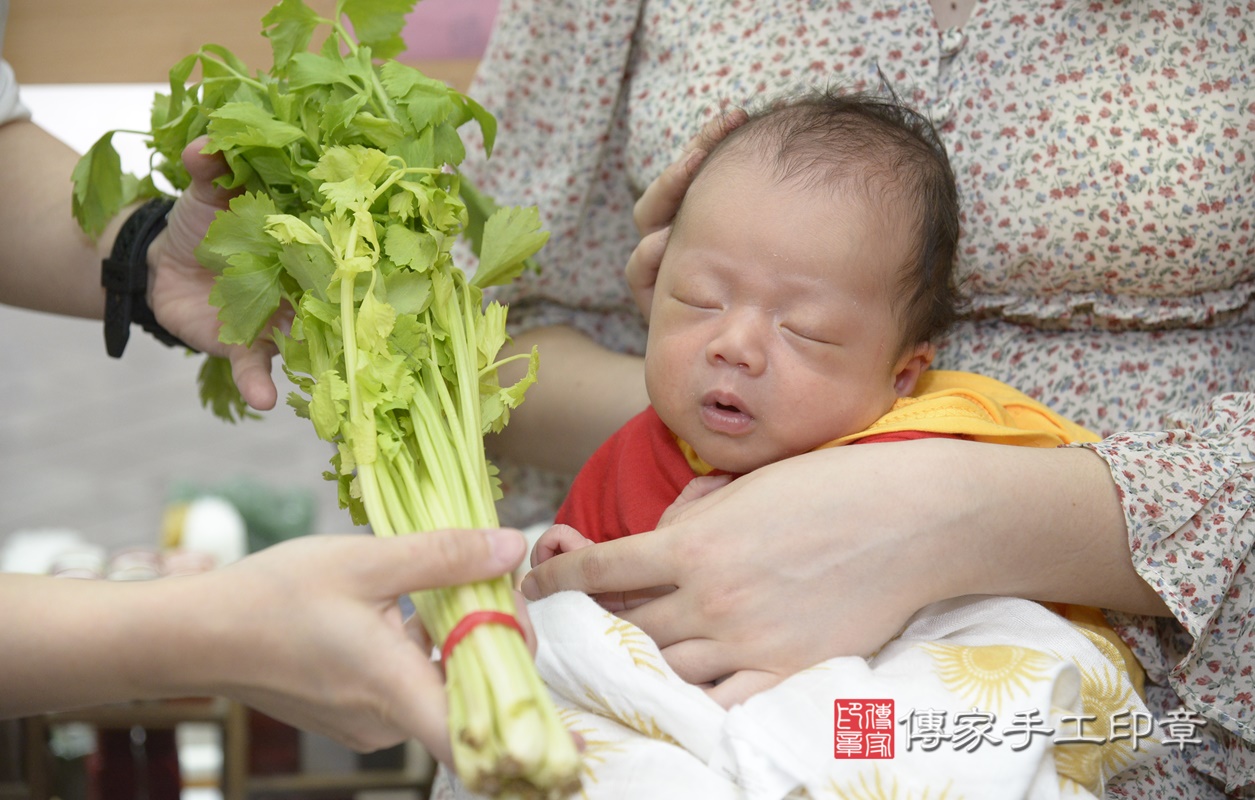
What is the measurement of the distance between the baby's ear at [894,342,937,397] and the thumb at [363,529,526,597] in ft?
1.91

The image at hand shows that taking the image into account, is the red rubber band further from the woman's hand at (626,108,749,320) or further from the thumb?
the woman's hand at (626,108,749,320)

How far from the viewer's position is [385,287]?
0.94 meters

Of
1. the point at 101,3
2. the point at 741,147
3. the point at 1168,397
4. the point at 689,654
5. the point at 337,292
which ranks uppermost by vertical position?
the point at 101,3

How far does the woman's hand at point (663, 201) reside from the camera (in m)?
1.22

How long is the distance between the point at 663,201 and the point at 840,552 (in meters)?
0.52

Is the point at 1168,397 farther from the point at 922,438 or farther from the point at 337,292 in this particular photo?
the point at 337,292

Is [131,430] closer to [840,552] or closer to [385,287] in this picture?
[385,287]

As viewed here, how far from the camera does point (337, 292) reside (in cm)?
92

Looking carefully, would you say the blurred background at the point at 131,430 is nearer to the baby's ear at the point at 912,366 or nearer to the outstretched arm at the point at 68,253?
the outstretched arm at the point at 68,253

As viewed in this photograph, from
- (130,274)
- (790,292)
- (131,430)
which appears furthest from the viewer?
(131,430)

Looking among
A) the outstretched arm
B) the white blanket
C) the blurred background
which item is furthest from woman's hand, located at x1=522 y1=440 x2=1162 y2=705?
the blurred background

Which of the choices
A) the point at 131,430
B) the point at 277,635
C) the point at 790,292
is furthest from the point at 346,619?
the point at 131,430

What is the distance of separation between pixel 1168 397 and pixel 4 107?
1.54m

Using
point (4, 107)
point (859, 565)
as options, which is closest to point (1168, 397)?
point (859, 565)
